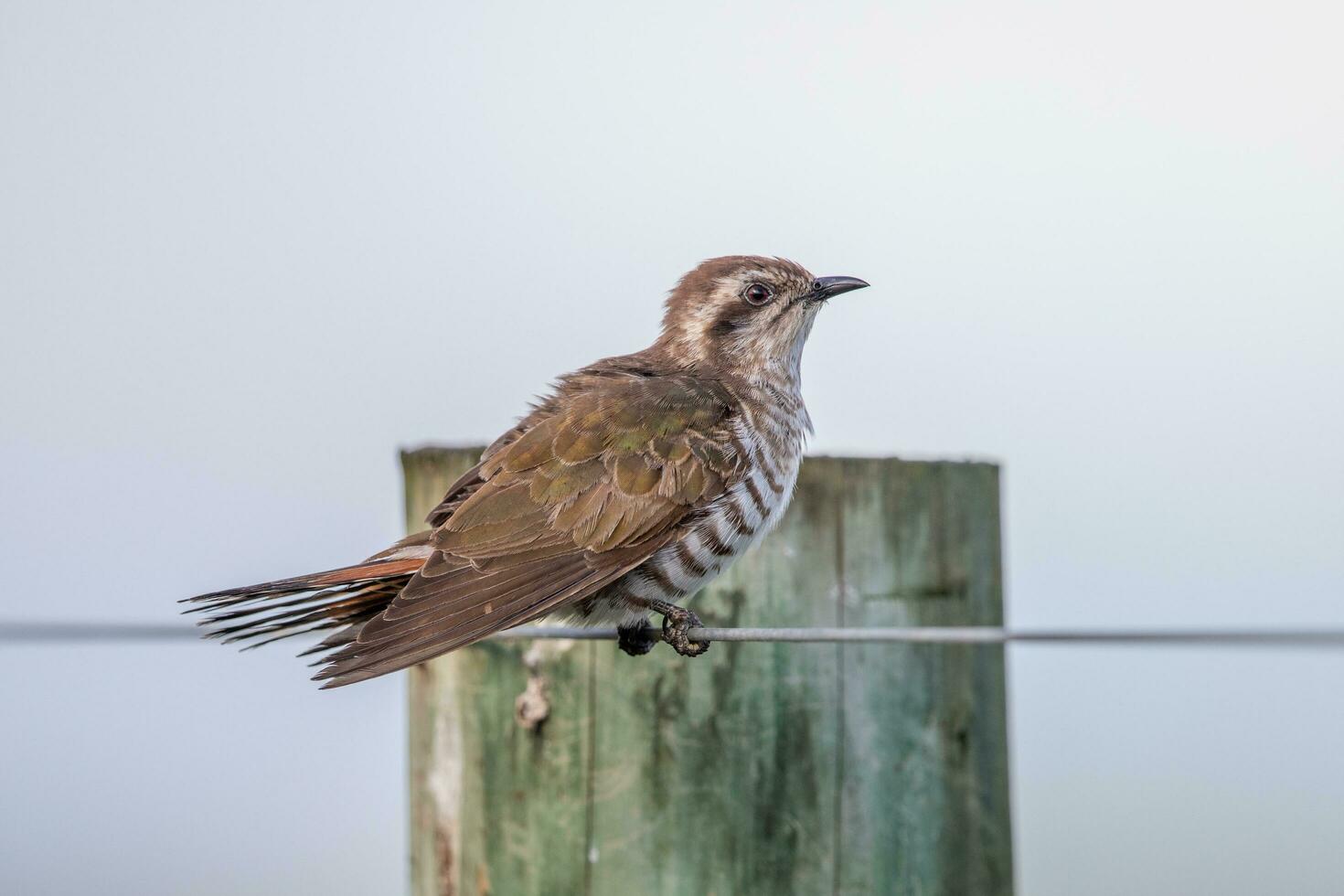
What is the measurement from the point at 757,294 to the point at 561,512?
164 cm

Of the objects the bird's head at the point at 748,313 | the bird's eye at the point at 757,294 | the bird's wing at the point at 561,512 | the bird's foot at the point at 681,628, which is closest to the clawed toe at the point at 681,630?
the bird's foot at the point at 681,628

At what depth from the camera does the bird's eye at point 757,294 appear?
582 cm

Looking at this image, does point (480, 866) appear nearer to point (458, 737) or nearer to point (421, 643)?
point (458, 737)

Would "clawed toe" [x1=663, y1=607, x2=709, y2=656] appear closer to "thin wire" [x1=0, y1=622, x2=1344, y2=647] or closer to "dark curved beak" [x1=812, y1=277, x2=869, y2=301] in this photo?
"thin wire" [x1=0, y1=622, x2=1344, y2=647]

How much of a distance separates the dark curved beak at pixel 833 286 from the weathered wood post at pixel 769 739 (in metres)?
1.52

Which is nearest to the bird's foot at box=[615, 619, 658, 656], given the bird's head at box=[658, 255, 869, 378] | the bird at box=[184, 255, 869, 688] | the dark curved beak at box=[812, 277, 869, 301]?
the bird at box=[184, 255, 869, 688]

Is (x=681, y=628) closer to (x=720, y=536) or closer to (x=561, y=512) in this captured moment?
(x=720, y=536)

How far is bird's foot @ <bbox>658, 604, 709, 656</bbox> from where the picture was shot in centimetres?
426

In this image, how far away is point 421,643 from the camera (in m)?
3.98

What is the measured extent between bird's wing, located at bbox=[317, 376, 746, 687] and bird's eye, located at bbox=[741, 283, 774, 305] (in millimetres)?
798

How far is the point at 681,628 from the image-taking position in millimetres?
4324

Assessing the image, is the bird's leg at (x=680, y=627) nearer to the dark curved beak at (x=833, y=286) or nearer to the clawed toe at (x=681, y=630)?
the clawed toe at (x=681, y=630)

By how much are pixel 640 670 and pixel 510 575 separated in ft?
1.55

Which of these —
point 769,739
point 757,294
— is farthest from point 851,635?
point 757,294
